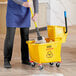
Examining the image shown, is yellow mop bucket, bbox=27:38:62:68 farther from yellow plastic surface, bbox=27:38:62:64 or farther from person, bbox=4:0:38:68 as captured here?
person, bbox=4:0:38:68

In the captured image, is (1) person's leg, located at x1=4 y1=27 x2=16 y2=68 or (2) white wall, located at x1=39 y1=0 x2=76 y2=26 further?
(2) white wall, located at x1=39 y1=0 x2=76 y2=26

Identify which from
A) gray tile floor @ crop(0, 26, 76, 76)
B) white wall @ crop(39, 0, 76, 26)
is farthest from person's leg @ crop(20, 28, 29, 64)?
white wall @ crop(39, 0, 76, 26)

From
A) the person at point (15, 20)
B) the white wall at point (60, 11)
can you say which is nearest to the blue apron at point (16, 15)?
the person at point (15, 20)

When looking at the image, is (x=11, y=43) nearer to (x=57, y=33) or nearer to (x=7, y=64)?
(x=7, y=64)

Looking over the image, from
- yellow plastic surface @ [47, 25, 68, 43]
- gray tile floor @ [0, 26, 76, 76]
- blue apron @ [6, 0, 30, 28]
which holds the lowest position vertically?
gray tile floor @ [0, 26, 76, 76]

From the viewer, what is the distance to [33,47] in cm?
329

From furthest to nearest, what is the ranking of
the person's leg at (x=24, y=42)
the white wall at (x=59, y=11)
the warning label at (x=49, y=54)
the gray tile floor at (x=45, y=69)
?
the white wall at (x=59, y=11) < the person's leg at (x=24, y=42) < the warning label at (x=49, y=54) < the gray tile floor at (x=45, y=69)

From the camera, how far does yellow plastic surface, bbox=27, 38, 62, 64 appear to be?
322 cm

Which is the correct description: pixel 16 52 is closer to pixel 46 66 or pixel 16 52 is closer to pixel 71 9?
pixel 46 66

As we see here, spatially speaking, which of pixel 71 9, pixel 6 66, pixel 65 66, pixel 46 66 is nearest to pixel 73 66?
pixel 65 66

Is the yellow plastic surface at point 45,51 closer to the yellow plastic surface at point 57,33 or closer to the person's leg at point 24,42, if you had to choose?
the yellow plastic surface at point 57,33

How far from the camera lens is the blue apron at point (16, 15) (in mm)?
3314

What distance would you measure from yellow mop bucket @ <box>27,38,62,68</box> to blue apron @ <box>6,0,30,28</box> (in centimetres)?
30

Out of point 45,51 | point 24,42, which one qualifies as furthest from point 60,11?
point 45,51
